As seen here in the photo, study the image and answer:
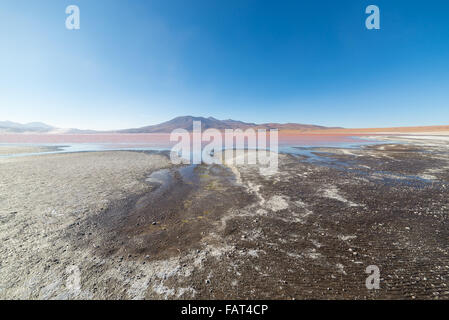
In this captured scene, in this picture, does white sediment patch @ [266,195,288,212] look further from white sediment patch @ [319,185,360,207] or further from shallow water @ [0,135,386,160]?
shallow water @ [0,135,386,160]

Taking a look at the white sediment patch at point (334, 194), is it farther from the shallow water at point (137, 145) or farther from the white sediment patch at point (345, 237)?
the shallow water at point (137, 145)

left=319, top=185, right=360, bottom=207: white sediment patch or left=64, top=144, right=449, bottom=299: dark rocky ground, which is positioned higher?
left=319, top=185, right=360, bottom=207: white sediment patch

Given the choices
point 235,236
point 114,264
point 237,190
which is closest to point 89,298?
point 114,264

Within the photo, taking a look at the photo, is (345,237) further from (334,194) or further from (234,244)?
(334,194)

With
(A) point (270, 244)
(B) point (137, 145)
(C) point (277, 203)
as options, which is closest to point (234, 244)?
(A) point (270, 244)

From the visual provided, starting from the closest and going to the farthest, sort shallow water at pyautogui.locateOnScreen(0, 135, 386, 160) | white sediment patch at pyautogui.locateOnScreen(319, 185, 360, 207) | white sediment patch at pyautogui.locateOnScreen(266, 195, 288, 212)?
1. white sediment patch at pyautogui.locateOnScreen(266, 195, 288, 212)
2. white sediment patch at pyautogui.locateOnScreen(319, 185, 360, 207)
3. shallow water at pyautogui.locateOnScreen(0, 135, 386, 160)

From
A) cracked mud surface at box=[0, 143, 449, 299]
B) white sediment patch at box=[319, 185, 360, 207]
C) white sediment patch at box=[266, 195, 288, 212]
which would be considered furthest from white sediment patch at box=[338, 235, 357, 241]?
white sediment patch at box=[319, 185, 360, 207]

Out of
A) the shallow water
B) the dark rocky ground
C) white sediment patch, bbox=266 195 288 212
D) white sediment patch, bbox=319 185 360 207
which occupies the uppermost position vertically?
the shallow water
